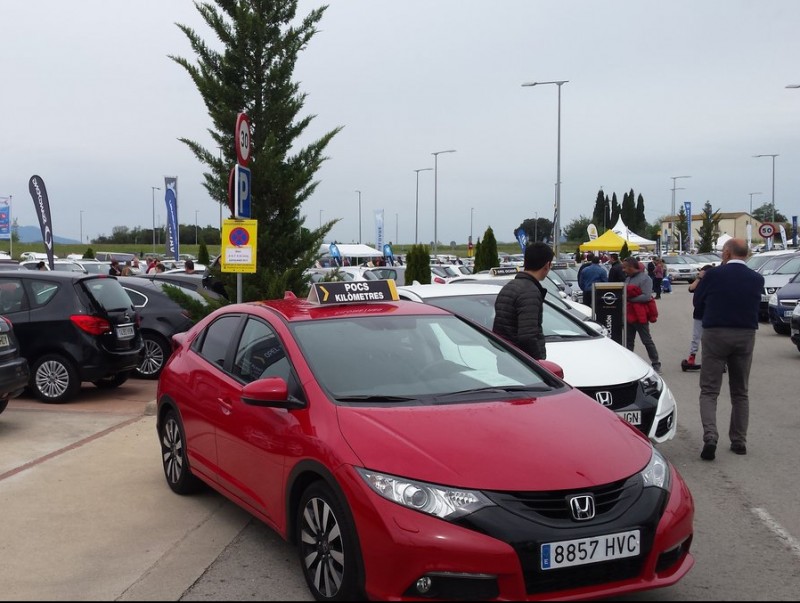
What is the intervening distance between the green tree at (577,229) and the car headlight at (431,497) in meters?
137

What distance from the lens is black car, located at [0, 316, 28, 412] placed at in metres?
8.05

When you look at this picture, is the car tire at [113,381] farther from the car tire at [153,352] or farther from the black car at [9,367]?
the black car at [9,367]

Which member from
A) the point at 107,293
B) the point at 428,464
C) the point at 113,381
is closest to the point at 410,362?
the point at 428,464

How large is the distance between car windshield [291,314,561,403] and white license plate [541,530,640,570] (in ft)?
3.78

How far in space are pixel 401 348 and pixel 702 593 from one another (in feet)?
6.78

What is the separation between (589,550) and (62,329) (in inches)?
323

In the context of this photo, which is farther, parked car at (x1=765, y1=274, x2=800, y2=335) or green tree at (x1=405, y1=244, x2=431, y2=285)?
green tree at (x1=405, y1=244, x2=431, y2=285)

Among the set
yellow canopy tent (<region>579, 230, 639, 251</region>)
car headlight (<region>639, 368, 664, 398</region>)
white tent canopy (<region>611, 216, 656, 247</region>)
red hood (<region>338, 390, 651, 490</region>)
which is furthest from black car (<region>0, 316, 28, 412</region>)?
white tent canopy (<region>611, 216, 656, 247</region>)

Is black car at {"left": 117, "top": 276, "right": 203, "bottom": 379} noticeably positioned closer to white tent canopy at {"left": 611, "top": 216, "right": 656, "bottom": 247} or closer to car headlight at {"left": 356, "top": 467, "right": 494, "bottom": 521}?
car headlight at {"left": 356, "top": 467, "right": 494, "bottom": 521}

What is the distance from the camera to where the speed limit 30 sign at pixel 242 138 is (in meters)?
9.59

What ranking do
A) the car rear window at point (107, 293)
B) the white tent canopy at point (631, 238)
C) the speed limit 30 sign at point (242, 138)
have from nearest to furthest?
the speed limit 30 sign at point (242, 138) < the car rear window at point (107, 293) < the white tent canopy at point (631, 238)

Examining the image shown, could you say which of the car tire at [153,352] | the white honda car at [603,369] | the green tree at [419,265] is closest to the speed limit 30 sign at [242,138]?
the white honda car at [603,369]

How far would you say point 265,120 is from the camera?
1211 cm

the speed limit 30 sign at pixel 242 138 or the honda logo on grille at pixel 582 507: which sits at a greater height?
the speed limit 30 sign at pixel 242 138
